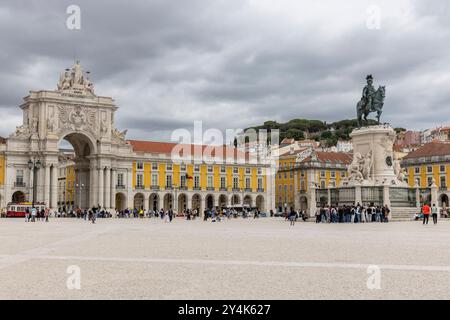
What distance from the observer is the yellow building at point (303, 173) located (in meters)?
86.1

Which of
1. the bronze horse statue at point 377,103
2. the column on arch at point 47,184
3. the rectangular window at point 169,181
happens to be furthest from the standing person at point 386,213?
the rectangular window at point 169,181

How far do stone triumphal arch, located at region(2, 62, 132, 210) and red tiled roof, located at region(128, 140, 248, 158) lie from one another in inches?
188

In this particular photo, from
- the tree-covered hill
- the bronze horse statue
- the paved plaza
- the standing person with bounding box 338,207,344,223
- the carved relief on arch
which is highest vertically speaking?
the tree-covered hill

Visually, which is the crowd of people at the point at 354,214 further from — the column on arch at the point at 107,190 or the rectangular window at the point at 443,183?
the rectangular window at the point at 443,183

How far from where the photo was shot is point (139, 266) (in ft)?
35.3

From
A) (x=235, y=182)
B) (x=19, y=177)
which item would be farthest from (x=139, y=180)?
(x=19, y=177)

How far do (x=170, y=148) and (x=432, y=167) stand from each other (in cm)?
3693

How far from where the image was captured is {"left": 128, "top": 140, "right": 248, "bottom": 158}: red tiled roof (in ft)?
277

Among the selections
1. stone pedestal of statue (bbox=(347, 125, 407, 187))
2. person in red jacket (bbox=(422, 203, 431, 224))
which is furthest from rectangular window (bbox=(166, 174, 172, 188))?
person in red jacket (bbox=(422, 203, 431, 224))

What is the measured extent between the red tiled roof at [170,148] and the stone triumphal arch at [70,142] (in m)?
4.77

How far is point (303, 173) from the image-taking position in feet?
287

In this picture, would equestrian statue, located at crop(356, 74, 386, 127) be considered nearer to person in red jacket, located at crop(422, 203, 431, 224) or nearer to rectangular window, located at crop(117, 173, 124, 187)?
person in red jacket, located at crop(422, 203, 431, 224)

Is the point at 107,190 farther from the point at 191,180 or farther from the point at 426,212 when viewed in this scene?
the point at 426,212
